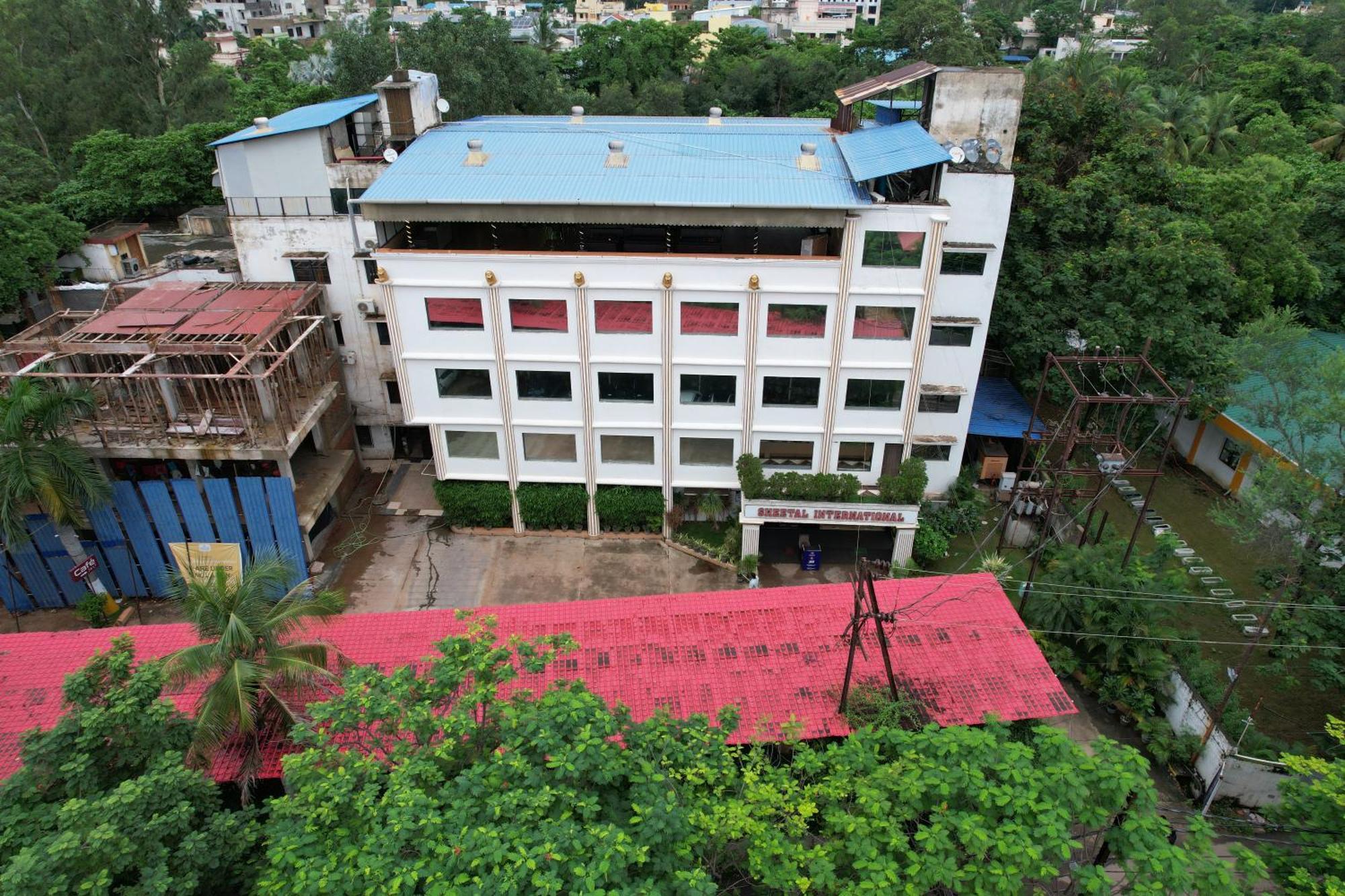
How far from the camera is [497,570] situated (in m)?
24.6

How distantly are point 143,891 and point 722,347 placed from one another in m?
17.8

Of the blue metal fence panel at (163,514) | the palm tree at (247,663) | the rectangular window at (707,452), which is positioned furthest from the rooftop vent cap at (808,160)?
the blue metal fence panel at (163,514)

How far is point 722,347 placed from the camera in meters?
23.0

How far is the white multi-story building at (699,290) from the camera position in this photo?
21.9 m

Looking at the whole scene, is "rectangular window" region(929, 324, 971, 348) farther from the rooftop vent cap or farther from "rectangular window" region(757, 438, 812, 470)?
the rooftop vent cap

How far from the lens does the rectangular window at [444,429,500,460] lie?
25.0 meters

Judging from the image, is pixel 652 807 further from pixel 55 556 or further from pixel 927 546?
pixel 55 556

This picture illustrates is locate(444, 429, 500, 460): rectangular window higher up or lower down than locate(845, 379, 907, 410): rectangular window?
lower down

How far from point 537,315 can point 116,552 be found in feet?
47.0

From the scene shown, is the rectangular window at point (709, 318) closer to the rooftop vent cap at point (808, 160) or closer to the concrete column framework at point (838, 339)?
the concrete column framework at point (838, 339)

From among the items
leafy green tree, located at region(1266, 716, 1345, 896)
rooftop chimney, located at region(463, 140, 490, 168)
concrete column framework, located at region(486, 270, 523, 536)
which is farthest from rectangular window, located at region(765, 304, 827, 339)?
leafy green tree, located at region(1266, 716, 1345, 896)

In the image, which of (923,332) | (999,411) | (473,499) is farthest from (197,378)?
(999,411)

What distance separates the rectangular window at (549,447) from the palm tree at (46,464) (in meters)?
11.7

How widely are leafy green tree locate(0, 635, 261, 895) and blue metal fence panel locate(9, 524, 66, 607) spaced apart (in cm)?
1169
